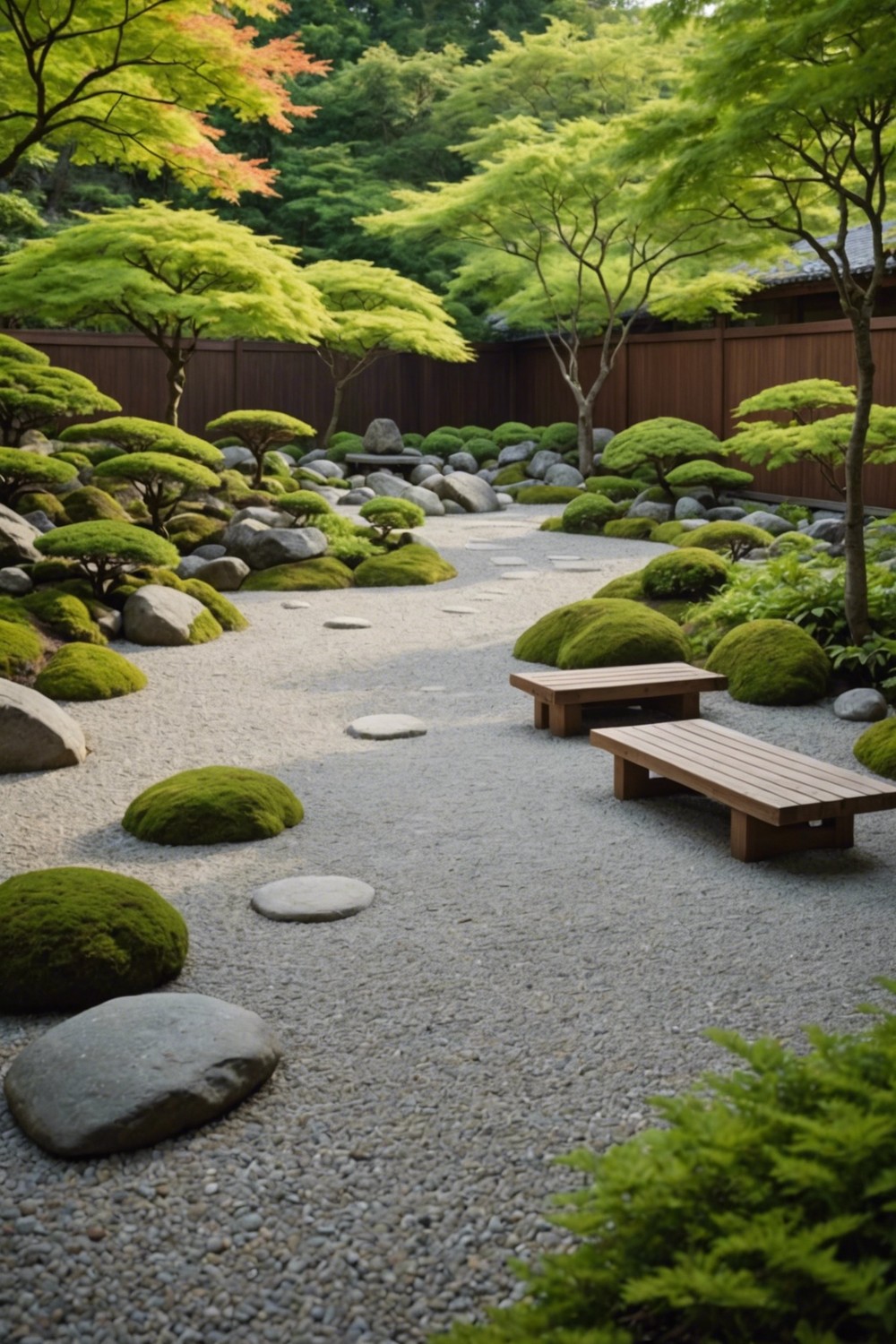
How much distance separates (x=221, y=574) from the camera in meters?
11.6

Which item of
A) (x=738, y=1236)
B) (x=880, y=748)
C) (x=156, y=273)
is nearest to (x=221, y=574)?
(x=156, y=273)

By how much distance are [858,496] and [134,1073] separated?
576cm

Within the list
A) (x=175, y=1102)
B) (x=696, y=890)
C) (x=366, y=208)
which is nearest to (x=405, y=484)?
(x=366, y=208)

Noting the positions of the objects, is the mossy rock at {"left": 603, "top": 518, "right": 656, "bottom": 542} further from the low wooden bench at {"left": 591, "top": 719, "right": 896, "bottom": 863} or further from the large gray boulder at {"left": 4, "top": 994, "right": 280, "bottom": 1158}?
the large gray boulder at {"left": 4, "top": 994, "right": 280, "bottom": 1158}

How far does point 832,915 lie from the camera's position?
4164mm

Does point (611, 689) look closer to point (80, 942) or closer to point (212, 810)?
point (212, 810)

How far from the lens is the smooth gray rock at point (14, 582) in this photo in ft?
30.4

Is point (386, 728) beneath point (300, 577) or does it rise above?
beneath

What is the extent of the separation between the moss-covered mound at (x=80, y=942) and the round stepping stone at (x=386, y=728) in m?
2.92

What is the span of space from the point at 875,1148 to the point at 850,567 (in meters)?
6.07

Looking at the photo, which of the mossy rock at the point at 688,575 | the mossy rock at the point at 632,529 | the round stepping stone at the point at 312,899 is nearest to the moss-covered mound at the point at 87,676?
the round stepping stone at the point at 312,899

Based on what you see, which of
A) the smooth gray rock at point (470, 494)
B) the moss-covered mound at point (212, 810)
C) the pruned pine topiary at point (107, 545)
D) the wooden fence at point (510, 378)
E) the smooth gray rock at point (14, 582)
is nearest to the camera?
the moss-covered mound at point (212, 810)

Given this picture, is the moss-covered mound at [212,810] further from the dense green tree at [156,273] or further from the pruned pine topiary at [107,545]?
the dense green tree at [156,273]

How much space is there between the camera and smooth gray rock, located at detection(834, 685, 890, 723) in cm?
677
